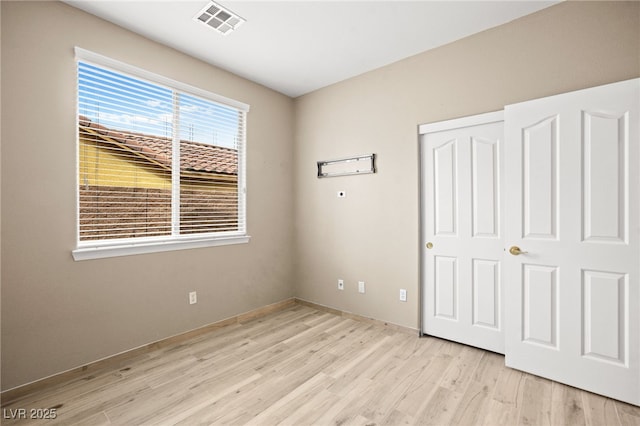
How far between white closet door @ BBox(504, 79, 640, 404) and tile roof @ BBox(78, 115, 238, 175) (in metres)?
2.75

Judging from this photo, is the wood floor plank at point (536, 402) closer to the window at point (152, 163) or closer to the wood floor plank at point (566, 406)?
the wood floor plank at point (566, 406)

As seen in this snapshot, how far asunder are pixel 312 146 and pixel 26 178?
2794mm

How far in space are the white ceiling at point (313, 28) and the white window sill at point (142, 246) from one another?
1849 millimetres

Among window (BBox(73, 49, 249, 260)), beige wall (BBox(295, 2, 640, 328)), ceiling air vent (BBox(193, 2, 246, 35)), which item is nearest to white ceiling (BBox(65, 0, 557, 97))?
ceiling air vent (BBox(193, 2, 246, 35))

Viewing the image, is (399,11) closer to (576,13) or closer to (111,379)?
(576,13)

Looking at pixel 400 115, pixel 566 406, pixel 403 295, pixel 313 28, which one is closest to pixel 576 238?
pixel 566 406

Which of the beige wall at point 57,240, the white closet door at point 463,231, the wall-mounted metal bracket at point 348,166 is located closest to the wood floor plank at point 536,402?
the white closet door at point 463,231

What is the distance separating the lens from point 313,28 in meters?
2.62

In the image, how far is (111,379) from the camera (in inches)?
90.5

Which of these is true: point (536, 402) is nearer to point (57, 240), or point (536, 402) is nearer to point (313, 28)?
point (313, 28)

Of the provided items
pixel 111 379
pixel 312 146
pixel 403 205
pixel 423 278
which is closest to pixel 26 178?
pixel 111 379

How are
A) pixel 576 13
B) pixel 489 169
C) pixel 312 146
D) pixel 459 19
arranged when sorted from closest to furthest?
pixel 576 13, pixel 459 19, pixel 489 169, pixel 312 146

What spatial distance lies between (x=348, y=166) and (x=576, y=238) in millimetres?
2221

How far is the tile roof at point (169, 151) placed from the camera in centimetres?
252
